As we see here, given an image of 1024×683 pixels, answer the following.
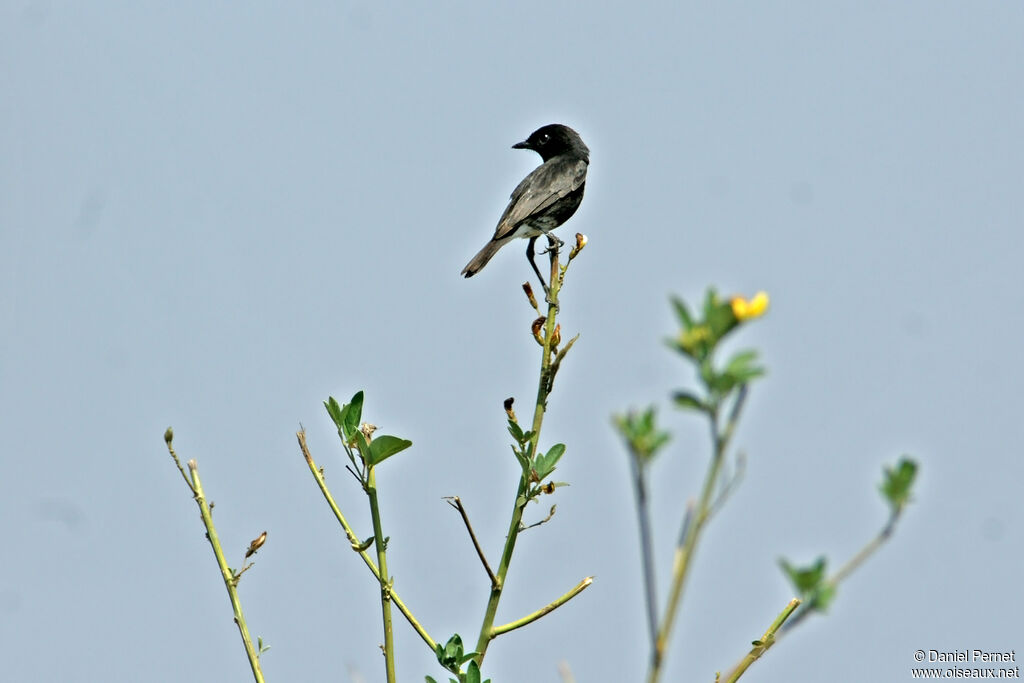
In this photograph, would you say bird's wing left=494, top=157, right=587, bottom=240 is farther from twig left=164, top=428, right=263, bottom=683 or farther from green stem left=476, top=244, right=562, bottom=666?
twig left=164, top=428, right=263, bottom=683

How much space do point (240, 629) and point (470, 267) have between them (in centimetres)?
574

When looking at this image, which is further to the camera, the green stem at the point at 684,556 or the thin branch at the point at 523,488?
the thin branch at the point at 523,488

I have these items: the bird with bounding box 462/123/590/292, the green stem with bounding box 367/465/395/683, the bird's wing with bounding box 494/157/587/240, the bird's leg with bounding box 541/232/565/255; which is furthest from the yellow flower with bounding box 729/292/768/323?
the bird's wing with bounding box 494/157/587/240

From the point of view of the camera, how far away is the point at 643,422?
1.80 meters

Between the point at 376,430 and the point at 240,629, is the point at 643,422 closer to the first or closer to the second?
the point at 240,629

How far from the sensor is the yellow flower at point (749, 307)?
161 centimetres

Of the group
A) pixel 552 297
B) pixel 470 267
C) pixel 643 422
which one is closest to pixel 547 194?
pixel 470 267

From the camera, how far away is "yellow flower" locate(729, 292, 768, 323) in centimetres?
161

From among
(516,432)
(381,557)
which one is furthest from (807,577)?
(516,432)

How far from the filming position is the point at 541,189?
9500 millimetres

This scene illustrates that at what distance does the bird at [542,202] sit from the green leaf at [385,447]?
4.92 m

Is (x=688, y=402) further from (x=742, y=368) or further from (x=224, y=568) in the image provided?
(x=224, y=568)

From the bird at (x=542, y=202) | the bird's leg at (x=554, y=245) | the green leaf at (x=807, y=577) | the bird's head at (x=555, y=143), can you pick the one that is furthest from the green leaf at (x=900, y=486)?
the bird's head at (x=555, y=143)

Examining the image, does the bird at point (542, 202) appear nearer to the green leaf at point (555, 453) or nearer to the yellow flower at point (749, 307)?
the green leaf at point (555, 453)
